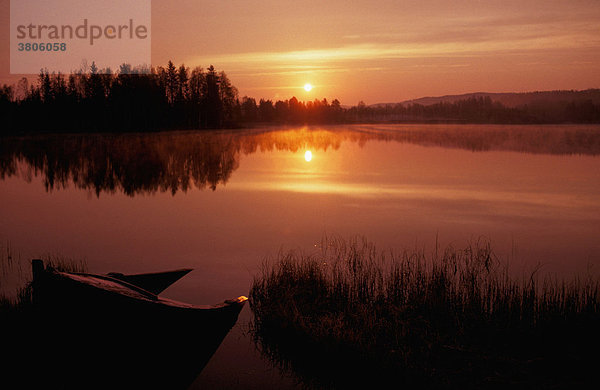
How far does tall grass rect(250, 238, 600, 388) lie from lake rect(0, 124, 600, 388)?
0.71m

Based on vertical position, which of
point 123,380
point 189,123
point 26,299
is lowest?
point 123,380

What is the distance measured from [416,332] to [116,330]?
5303 millimetres

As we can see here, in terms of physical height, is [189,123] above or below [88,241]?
above

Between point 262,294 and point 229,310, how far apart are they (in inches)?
80.2

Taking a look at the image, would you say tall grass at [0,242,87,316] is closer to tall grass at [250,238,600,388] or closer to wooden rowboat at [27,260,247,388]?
wooden rowboat at [27,260,247,388]

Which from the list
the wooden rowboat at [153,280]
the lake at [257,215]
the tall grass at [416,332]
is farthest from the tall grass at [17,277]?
the tall grass at [416,332]

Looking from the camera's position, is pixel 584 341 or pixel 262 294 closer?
pixel 584 341

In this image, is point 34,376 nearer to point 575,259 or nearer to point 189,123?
point 575,259

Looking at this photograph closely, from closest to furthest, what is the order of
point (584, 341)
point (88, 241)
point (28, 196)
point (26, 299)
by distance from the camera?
point (584, 341), point (26, 299), point (88, 241), point (28, 196)

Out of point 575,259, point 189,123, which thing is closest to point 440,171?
point 575,259

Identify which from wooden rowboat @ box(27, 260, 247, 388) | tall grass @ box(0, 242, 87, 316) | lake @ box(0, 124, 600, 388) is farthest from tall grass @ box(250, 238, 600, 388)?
tall grass @ box(0, 242, 87, 316)

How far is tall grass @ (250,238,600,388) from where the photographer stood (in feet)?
27.9

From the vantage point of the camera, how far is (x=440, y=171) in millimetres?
47281

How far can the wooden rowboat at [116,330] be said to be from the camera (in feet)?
26.7
